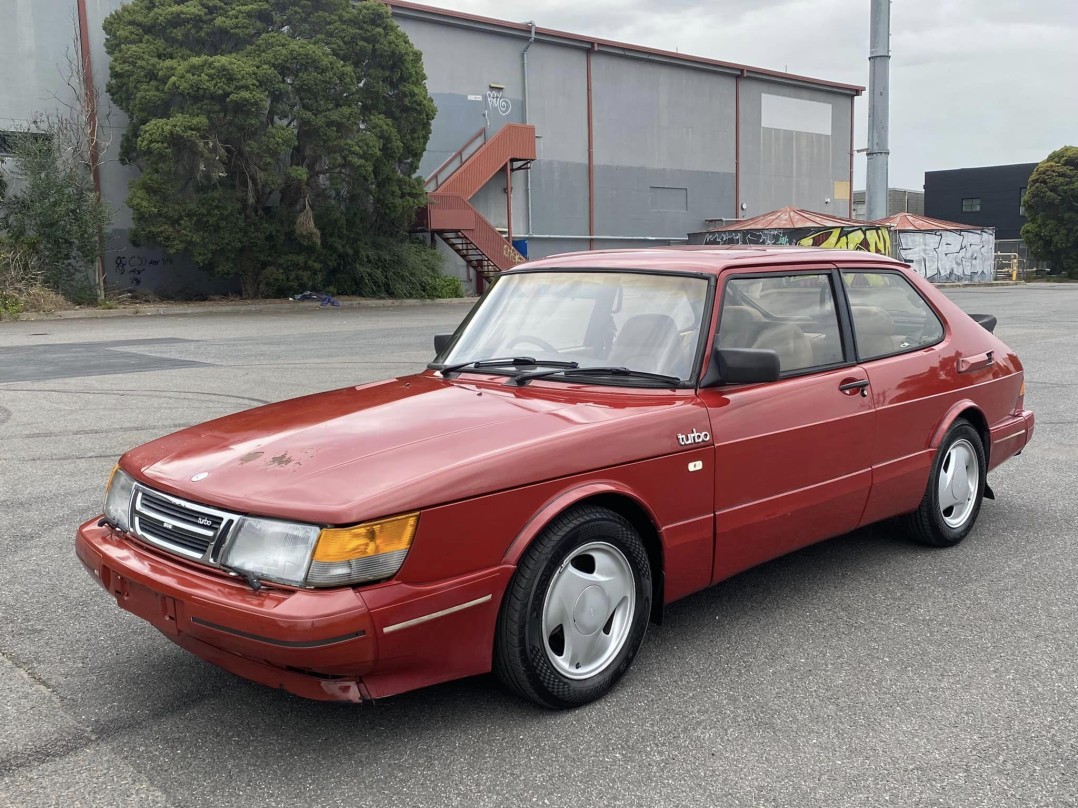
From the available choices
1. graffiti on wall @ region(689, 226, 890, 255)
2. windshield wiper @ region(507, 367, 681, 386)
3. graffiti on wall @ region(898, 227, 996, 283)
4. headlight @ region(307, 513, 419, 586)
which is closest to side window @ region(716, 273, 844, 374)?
windshield wiper @ region(507, 367, 681, 386)

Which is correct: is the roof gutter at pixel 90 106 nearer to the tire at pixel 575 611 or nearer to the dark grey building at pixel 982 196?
the tire at pixel 575 611

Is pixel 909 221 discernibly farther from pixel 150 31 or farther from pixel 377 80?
Result: pixel 150 31

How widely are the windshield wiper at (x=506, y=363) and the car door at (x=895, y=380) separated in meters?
1.51

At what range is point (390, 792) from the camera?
2742mm

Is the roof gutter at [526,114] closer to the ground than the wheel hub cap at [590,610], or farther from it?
farther from it

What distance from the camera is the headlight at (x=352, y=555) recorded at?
2.75 meters

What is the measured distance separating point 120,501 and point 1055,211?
5796cm

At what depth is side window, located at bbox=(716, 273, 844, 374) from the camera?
4.02 m

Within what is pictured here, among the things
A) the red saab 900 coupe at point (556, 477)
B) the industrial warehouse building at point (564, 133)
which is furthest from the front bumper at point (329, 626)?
the industrial warehouse building at point (564, 133)

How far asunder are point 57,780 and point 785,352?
3111 mm

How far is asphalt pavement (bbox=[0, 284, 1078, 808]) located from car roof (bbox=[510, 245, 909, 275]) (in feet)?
4.80

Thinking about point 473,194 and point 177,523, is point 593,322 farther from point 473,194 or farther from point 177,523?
point 473,194

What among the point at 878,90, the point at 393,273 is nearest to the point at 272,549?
the point at 878,90

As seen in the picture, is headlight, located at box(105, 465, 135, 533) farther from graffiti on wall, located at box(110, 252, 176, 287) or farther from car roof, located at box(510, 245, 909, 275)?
graffiti on wall, located at box(110, 252, 176, 287)
